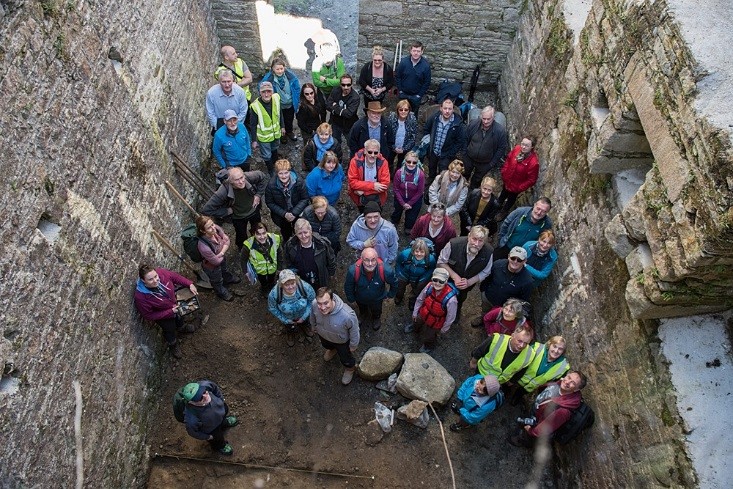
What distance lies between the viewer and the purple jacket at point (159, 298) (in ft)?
17.7

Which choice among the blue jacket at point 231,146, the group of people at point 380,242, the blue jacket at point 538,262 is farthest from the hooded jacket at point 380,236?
the blue jacket at point 231,146

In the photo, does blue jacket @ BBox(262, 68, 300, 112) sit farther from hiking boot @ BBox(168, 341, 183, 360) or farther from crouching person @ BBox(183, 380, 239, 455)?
crouching person @ BBox(183, 380, 239, 455)

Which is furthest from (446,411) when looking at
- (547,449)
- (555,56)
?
(555,56)

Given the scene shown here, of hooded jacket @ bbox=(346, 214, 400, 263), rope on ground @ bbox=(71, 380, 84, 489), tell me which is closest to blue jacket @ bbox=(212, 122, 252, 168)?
hooded jacket @ bbox=(346, 214, 400, 263)

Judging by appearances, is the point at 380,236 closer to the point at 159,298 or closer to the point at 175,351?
the point at 159,298

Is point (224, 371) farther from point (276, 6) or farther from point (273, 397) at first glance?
point (276, 6)

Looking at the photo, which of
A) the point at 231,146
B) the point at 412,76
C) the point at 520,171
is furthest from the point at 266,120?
the point at 520,171

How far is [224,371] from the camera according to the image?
245 inches

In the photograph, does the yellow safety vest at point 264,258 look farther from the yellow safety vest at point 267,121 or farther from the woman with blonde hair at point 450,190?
the woman with blonde hair at point 450,190

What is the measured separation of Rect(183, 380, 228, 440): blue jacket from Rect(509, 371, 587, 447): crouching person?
10.2ft

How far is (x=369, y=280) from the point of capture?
5.73m

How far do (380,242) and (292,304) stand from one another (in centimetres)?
127

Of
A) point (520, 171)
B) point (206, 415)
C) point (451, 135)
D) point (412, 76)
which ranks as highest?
point (412, 76)

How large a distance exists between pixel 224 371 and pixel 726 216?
17.4ft
